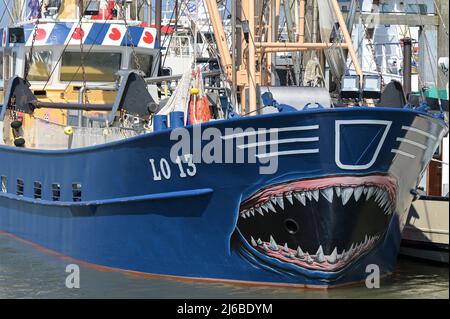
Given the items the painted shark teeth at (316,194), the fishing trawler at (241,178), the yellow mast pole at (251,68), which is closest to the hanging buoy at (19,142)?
the fishing trawler at (241,178)

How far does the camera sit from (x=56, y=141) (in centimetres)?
1521

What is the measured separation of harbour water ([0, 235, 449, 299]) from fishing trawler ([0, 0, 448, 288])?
0.18 metres

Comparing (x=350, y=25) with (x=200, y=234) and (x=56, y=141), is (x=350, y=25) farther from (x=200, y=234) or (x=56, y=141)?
(x=200, y=234)

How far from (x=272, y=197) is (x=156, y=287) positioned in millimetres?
1836

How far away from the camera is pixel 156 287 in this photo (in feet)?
39.4

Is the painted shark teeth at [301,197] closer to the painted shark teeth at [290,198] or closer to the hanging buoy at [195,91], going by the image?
the painted shark teeth at [290,198]

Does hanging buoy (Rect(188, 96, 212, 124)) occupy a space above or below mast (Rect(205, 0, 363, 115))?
below

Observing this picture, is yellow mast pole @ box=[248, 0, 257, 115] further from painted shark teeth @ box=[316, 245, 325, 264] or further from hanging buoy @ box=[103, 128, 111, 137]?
hanging buoy @ box=[103, 128, 111, 137]

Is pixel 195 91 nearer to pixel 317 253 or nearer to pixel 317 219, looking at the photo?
pixel 317 219

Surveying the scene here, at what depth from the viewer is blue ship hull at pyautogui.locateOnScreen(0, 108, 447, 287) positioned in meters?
11.1

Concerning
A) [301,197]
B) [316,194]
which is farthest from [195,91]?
[316,194]

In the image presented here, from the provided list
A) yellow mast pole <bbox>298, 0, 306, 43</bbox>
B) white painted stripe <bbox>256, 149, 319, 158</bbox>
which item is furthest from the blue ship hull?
yellow mast pole <bbox>298, 0, 306, 43</bbox>
